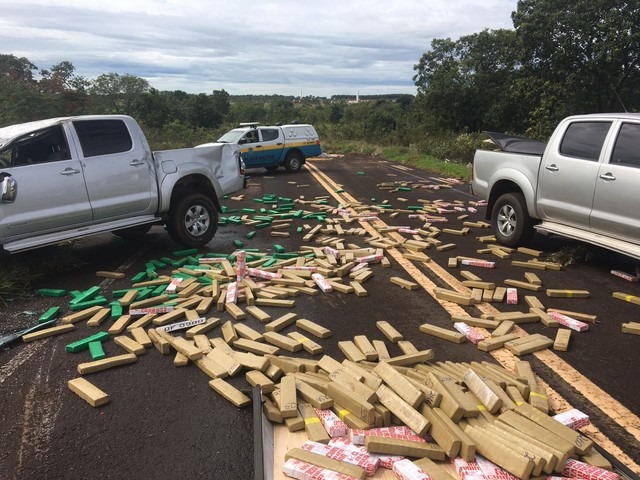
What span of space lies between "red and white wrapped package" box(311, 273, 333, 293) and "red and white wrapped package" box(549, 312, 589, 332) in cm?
261

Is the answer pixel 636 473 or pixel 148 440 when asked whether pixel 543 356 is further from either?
pixel 148 440

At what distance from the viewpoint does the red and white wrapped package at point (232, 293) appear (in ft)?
19.4

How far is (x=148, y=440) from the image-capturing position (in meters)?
3.38

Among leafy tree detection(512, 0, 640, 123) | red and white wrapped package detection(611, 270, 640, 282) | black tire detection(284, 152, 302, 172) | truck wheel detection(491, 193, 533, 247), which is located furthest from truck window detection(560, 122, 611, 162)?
leafy tree detection(512, 0, 640, 123)

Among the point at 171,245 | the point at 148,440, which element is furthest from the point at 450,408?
the point at 171,245

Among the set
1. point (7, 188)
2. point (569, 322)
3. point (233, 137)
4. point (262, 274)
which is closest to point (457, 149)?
point (233, 137)

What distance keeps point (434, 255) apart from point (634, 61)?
35347mm

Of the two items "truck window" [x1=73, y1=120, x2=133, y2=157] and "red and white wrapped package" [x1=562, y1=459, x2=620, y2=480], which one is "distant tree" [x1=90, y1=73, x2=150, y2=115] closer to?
"truck window" [x1=73, y1=120, x2=133, y2=157]

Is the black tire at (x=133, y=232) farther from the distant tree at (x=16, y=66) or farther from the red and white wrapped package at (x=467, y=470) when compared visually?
the distant tree at (x=16, y=66)

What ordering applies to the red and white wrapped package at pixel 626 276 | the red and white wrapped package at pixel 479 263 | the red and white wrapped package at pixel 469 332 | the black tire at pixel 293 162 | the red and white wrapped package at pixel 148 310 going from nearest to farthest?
1. the red and white wrapped package at pixel 469 332
2. the red and white wrapped package at pixel 148 310
3. the red and white wrapped package at pixel 626 276
4. the red and white wrapped package at pixel 479 263
5. the black tire at pixel 293 162

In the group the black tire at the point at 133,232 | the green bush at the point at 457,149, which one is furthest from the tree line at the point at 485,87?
the black tire at the point at 133,232

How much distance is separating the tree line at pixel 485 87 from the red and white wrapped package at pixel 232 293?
54.5 feet

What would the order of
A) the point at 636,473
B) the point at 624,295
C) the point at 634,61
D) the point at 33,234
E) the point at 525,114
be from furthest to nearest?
the point at 525,114 → the point at 634,61 → the point at 33,234 → the point at 624,295 → the point at 636,473

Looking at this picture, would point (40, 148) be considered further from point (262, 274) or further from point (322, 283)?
point (322, 283)
